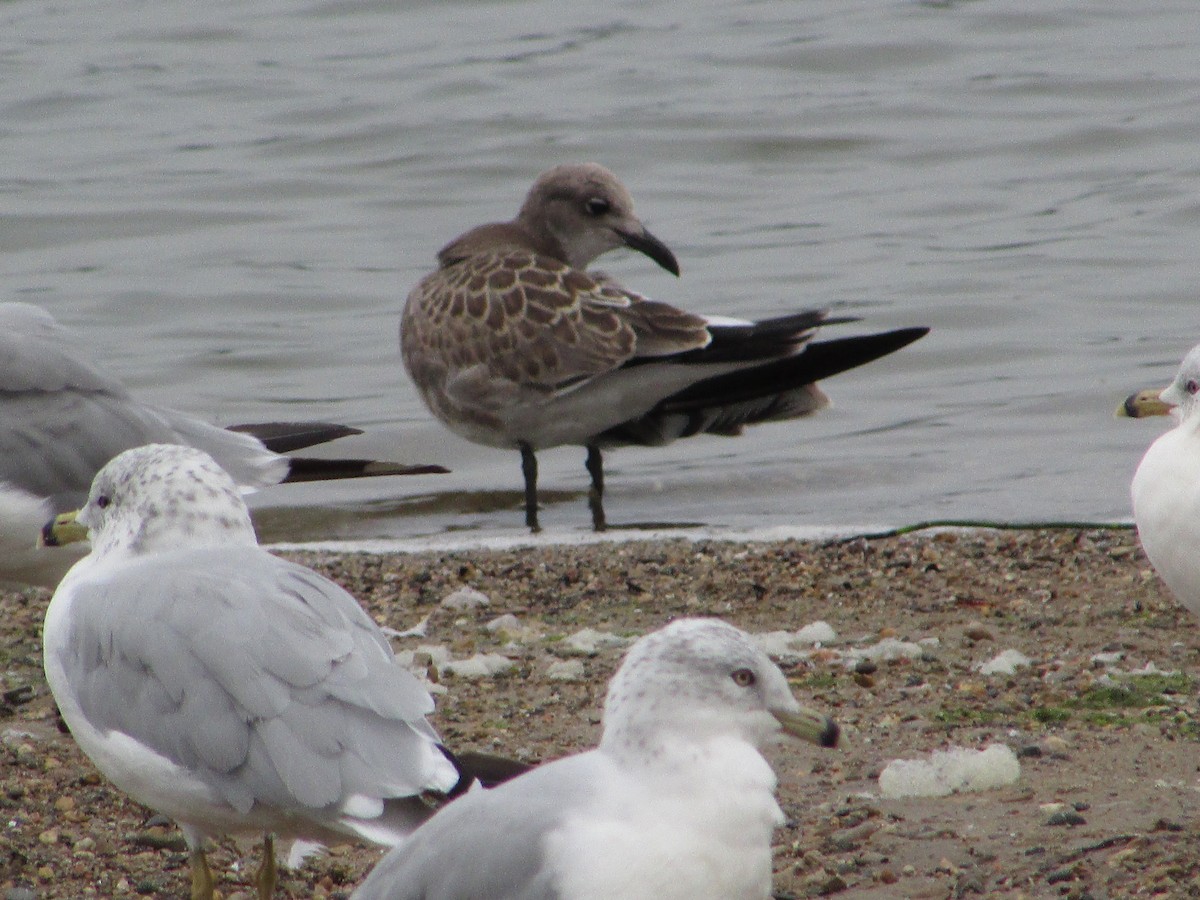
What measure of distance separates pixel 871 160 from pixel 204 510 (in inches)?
402

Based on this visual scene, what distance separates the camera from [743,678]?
2.93 meters

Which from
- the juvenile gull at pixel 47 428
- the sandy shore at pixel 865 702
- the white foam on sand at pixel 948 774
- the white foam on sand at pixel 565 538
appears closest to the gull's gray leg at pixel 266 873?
the sandy shore at pixel 865 702

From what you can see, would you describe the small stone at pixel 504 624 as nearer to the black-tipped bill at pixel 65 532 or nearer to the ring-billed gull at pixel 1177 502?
the black-tipped bill at pixel 65 532

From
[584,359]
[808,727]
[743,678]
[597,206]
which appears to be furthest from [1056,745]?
[597,206]

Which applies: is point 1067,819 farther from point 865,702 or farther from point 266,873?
point 266,873

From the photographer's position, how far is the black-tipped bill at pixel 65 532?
4168mm

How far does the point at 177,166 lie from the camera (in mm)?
13703

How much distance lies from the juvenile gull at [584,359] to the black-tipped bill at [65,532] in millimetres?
3097

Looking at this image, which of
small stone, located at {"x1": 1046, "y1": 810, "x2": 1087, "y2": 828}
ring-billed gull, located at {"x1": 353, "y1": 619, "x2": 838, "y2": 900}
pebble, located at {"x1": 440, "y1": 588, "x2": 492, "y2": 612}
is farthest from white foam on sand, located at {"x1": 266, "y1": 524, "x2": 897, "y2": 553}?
ring-billed gull, located at {"x1": 353, "y1": 619, "x2": 838, "y2": 900}

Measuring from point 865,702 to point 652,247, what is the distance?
375 cm

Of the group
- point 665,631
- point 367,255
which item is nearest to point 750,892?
point 665,631

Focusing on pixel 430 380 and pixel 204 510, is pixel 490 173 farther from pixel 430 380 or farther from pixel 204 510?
pixel 204 510

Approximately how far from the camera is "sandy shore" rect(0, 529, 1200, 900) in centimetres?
354

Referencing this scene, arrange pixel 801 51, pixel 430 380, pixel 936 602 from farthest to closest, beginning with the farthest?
pixel 801 51
pixel 430 380
pixel 936 602
